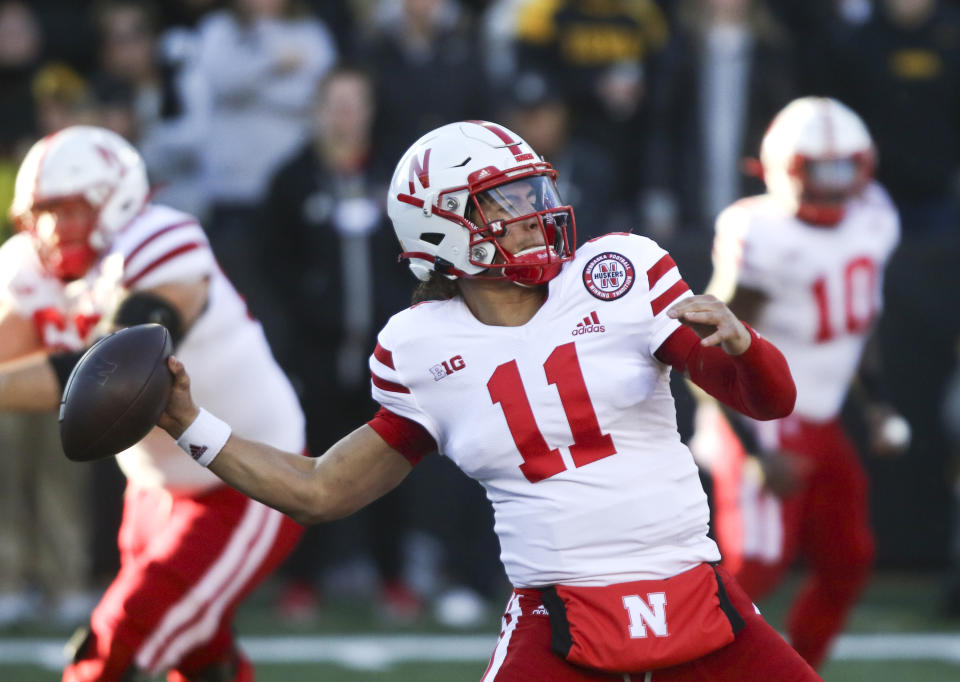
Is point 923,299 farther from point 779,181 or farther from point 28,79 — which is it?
point 28,79

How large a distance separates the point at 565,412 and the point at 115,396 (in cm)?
90

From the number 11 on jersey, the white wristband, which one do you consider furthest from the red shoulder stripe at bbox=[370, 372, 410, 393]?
the white wristband

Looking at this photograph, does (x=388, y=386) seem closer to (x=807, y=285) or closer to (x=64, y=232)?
(x=64, y=232)

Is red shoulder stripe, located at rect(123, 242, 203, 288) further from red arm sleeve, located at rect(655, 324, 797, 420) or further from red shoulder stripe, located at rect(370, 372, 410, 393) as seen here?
red arm sleeve, located at rect(655, 324, 797, 420)

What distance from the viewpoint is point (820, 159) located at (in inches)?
197

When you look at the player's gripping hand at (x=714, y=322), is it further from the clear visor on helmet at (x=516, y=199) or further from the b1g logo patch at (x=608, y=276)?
the clear visor on helmet at (x=516, y=199)

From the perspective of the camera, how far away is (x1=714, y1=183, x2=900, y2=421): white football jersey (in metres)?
4.93

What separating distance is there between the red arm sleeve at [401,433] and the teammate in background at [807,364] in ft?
6.34

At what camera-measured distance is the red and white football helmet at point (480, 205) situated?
309 cm

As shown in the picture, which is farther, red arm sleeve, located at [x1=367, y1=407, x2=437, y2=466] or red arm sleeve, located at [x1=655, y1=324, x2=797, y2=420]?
red arm sleeve, located at [x1=367, y1=407, x2=437, y2=466]

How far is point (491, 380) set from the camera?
3008mm

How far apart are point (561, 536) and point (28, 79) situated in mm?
5309

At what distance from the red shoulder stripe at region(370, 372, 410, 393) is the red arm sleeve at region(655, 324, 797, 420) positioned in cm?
54

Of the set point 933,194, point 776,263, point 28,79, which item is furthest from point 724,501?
point 28,79
